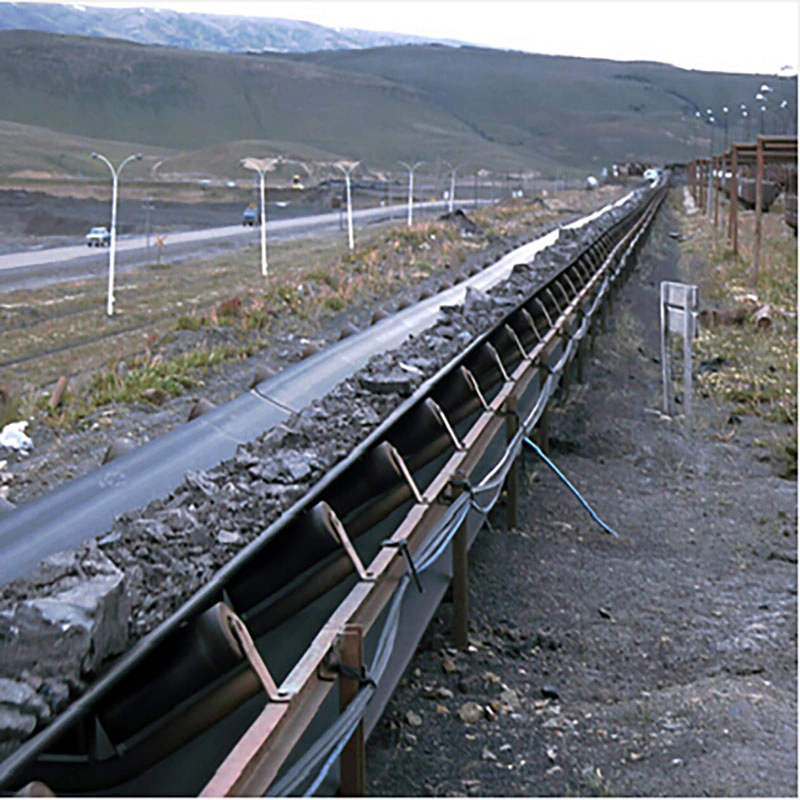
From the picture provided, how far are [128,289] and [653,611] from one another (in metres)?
26.5

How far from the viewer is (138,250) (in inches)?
1660

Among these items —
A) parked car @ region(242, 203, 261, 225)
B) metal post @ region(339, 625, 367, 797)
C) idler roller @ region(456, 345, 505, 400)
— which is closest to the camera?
metal post @ region(339, 625, 367, 797)

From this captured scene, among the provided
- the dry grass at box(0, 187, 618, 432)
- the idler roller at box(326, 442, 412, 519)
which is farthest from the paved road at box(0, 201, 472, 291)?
the idler roller at box(326, 442, 412, 519)

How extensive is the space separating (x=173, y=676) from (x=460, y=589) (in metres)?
2.41

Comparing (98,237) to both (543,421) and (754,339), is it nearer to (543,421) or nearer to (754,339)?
(754,339)

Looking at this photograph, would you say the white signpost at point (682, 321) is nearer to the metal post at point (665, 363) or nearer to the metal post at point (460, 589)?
the metal post at point (665, 363)

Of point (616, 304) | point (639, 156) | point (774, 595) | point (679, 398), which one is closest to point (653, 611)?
point (774, 595)

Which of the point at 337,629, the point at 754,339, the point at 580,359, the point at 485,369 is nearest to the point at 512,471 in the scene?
the point at 485,369

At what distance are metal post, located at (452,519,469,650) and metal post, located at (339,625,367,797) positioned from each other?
6.64ft

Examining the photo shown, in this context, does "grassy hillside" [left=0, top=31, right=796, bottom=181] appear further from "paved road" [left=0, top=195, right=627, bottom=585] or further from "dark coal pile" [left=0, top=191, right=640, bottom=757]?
"dark coal pile" [left=0, top=191, right=640, bottom=757]

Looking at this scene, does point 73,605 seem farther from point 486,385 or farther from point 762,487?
point 762,487

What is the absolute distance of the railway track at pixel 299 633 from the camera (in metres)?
3.32

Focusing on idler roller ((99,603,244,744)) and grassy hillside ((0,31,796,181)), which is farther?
grassy hillside ((0,31,796,181))

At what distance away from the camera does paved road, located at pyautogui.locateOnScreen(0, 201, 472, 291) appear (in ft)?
90.3
